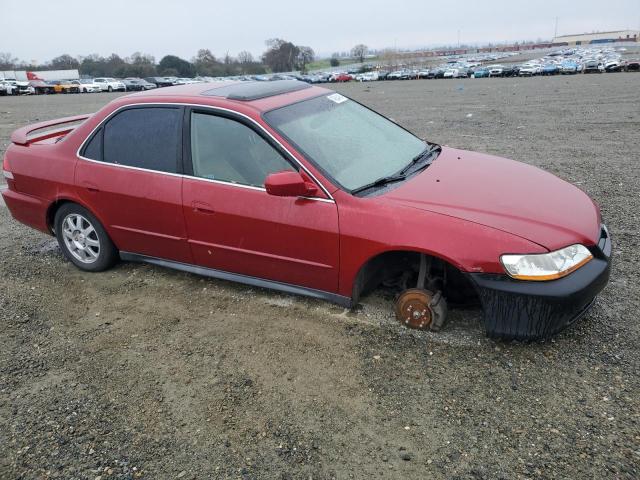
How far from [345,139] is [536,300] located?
69.7 inches

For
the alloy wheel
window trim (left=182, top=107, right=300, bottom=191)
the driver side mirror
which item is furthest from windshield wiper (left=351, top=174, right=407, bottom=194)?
the alloy wheel

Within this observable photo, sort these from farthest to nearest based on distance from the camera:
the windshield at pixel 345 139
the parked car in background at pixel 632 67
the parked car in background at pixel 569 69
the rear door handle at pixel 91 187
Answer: the parked car in background at pixel 569 69 → the parked car in background at pixel 632 67 → the rear door handle at pixel 91 187 → the windshield at pixel 345 139

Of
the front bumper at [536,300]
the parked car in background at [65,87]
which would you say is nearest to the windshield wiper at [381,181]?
the front bumper at [536,300]

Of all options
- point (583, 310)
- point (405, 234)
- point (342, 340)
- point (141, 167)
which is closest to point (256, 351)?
point (342, 340)

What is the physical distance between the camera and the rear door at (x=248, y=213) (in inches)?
128

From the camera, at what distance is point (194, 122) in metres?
3.65

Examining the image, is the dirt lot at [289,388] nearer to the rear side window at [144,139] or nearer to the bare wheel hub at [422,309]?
the bare wheel hub at [422,309]

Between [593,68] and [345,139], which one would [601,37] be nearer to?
[593,68]

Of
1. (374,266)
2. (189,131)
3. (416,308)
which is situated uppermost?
(189,131)

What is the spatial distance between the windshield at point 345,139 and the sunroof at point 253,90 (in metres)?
0.25

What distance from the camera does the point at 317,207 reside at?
126 inches

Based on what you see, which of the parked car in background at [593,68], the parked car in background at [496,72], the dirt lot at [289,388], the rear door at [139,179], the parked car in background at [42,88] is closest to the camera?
the dirt lot at [289,388]

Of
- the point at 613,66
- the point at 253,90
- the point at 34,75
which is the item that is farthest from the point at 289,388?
the point at 34,75

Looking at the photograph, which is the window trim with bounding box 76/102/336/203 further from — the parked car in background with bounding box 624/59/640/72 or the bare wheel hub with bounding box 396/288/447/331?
the parked car in background with bounding box 624/59/640/72
